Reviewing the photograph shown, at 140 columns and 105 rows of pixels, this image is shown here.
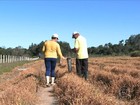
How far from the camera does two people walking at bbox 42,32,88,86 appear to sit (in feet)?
43.5

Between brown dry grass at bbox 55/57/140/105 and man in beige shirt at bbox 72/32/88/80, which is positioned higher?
man in beige shirt at bbox 72/32/88/80

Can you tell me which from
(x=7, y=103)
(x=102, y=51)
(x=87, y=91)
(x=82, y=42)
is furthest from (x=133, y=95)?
(x=102, y=51)

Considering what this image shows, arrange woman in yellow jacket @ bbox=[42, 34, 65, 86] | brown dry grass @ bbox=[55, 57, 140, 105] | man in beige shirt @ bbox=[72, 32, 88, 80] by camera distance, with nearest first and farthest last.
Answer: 1. brown dry grass @ bbox=[55, 57, 140, 105]
2. woman in yellow jacket @ bbox=[42, 34, 65, 86]
3. man in beige shirt @ bbox=[72, 32, 88, 80]

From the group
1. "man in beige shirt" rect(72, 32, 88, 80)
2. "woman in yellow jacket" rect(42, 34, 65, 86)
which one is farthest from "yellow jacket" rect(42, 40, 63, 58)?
"man in beige shirt" rect(72, 32, 88, 80)

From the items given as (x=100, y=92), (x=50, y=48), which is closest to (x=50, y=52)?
(x=50, y=48)

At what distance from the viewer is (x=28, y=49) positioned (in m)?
160

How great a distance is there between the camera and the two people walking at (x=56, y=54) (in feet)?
43.5

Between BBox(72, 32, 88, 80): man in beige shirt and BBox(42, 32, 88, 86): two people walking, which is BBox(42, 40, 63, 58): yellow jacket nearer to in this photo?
BBox(42, 32, 88, 86): two people walking

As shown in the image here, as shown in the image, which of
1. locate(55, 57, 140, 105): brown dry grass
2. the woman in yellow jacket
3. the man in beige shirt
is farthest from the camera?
the man in beige shirt

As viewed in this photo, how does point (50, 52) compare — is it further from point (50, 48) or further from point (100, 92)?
point (100, 92)

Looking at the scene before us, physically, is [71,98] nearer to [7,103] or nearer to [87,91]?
[87,91]

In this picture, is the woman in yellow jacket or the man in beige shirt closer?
the woman in yellow jacket

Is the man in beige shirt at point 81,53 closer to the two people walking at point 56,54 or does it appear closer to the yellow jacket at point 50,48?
the two people walking at point 56,54

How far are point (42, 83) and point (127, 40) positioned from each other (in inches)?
5873
